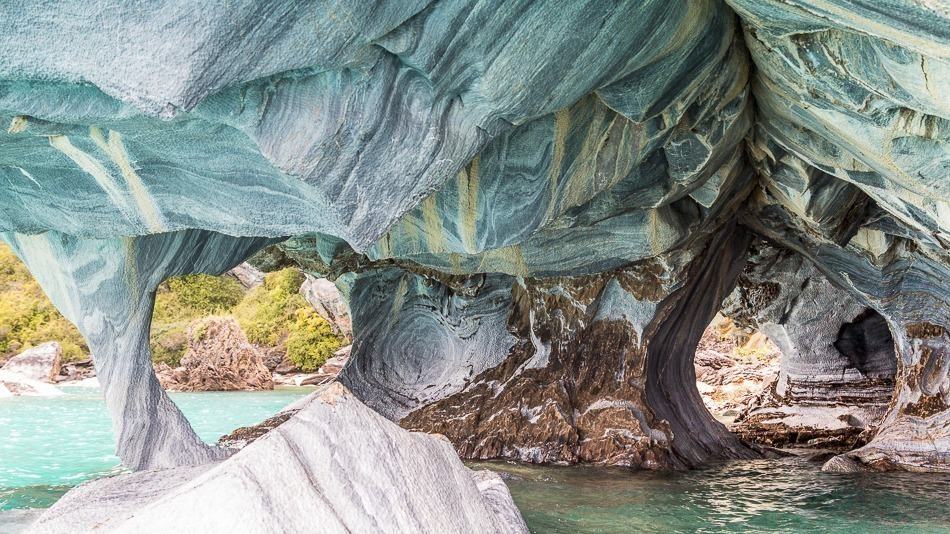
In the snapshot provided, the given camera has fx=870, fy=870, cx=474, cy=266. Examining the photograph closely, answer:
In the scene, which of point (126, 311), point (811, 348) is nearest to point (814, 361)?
point (811, 348)

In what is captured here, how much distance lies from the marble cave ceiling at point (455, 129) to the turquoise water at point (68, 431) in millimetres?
2069

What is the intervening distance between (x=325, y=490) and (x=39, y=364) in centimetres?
2141

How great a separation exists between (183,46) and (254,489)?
146cm

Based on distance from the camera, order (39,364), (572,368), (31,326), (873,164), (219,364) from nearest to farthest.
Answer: (873,164) < (572,368) < (219,364) < (39,364) < (31,326)

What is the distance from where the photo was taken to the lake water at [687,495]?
5.30 metres

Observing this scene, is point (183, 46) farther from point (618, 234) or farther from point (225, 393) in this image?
point (225, 393)

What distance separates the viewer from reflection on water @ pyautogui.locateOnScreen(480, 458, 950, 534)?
17.4 feet

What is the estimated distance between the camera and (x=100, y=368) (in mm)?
6004

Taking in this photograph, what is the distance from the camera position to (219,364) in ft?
66.4

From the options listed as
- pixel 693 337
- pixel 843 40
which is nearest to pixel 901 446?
pixel 693 337

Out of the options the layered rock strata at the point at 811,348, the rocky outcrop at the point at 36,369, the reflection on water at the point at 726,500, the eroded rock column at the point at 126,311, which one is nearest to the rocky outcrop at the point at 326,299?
the rocky outcrop at the point at 36,369

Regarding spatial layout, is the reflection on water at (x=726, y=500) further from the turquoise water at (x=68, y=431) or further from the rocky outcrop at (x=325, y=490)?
the turquoise water at (x=68, y=431)

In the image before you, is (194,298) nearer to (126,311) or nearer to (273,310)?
(273,310)

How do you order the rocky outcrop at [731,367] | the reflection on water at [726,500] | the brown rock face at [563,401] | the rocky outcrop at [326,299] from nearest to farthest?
the reflection on water at [726,500] < the brown rock face at [563,401] < the rocky outcrop at [731,367] < the rocky outcrop at [326,299]
